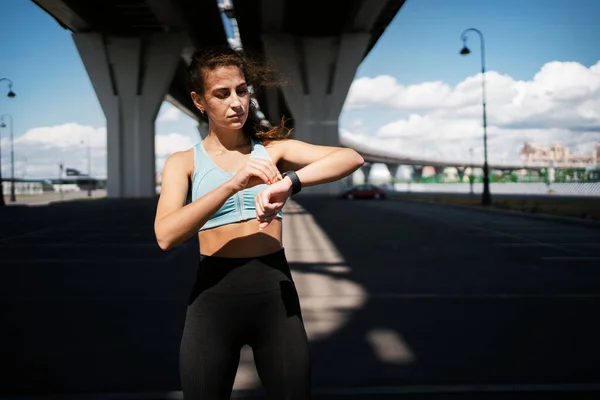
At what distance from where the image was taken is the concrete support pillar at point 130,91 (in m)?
43.2

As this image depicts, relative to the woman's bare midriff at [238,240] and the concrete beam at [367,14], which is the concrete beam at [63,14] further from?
the woman's bare midriff at [238,240]

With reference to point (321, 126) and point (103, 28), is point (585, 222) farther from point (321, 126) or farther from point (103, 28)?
point (103, 28)

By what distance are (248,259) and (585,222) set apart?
1939cm

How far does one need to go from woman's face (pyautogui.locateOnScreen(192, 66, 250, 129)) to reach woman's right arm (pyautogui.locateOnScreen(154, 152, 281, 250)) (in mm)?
245

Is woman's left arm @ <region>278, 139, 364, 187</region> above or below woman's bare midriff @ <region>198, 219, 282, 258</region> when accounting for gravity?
above

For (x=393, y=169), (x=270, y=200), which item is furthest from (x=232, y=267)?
(x=393, y=169)

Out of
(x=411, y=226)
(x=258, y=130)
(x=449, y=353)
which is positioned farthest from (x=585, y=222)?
(x=258, y=130)

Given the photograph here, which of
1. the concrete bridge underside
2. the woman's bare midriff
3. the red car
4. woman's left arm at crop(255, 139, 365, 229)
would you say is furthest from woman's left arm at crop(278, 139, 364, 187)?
the red car

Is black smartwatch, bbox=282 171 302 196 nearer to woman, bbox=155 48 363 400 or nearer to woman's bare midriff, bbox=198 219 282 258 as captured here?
woman, bbox=155 48 363 400

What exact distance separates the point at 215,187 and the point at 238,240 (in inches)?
8.0

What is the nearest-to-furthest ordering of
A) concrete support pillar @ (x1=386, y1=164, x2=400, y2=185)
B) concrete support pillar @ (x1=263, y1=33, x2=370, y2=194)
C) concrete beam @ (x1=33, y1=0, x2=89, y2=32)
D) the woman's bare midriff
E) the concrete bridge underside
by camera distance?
the woman's bare midriff → concrete beam @ (x1=33, y1=0, x2=89, y2=32) → the concrete bridge underside → concrete support pillar @ (x1=263, y1=33, x2=370, y2=194) → concrete support pillar @ (x1=386, y1=164, x2=400, y2=185)

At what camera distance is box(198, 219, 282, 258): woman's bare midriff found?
2.02 metres

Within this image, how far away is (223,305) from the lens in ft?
6.57

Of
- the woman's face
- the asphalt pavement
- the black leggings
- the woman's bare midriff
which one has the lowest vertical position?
the asphalt pavement
